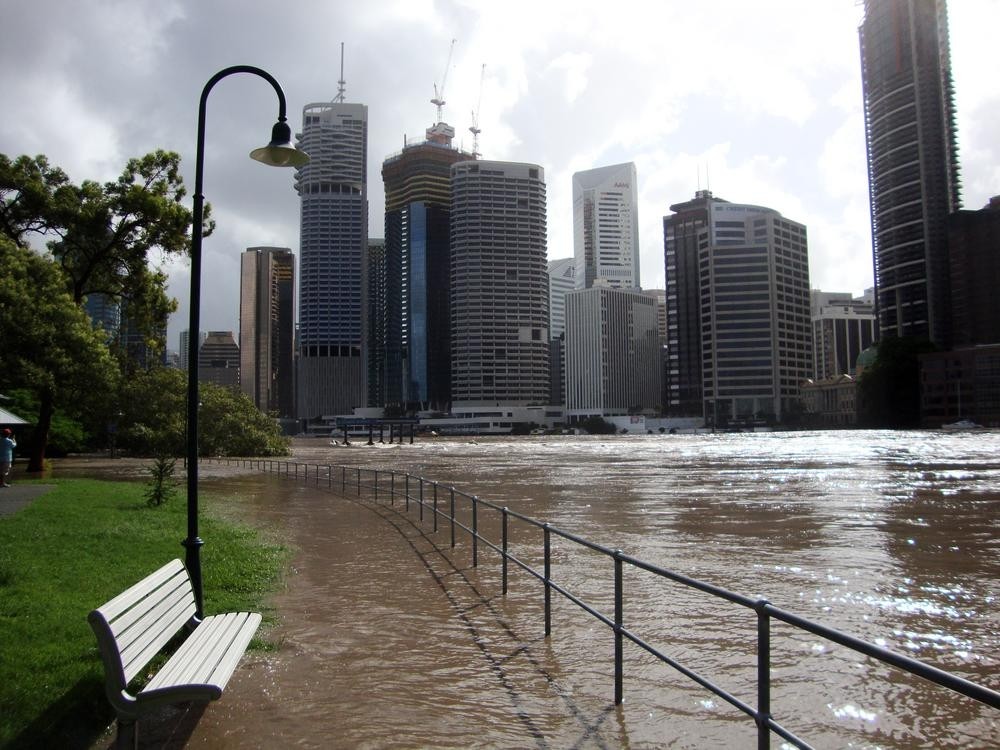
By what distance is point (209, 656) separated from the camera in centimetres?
538

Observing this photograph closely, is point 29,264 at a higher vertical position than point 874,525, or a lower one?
higher

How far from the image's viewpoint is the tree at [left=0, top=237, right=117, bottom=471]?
2483 cm

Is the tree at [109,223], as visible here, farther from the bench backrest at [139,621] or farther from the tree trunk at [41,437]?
the bench backrest at [139,621]

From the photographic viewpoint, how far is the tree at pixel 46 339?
81.5 ft

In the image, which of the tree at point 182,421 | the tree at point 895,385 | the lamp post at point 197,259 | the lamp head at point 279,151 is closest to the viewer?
the lamp post at point 197,259

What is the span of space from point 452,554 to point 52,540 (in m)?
6.14

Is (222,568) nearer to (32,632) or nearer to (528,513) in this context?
(32,632)

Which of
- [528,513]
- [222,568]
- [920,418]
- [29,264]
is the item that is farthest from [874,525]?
[920,418]

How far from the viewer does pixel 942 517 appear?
18719 millimetres

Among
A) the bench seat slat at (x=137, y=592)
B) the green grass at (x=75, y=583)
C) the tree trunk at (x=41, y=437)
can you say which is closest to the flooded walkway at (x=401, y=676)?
the green grass at (x=75, y=583)

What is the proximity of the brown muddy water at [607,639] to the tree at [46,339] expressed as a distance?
12637 mm

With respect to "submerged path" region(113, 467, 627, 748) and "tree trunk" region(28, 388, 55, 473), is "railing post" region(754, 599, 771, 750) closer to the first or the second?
"submerged path" region(113, 467, 627, 748)

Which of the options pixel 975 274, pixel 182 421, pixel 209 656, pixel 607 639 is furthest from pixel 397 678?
pixel 975 274

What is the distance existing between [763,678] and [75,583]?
8.24 metres
